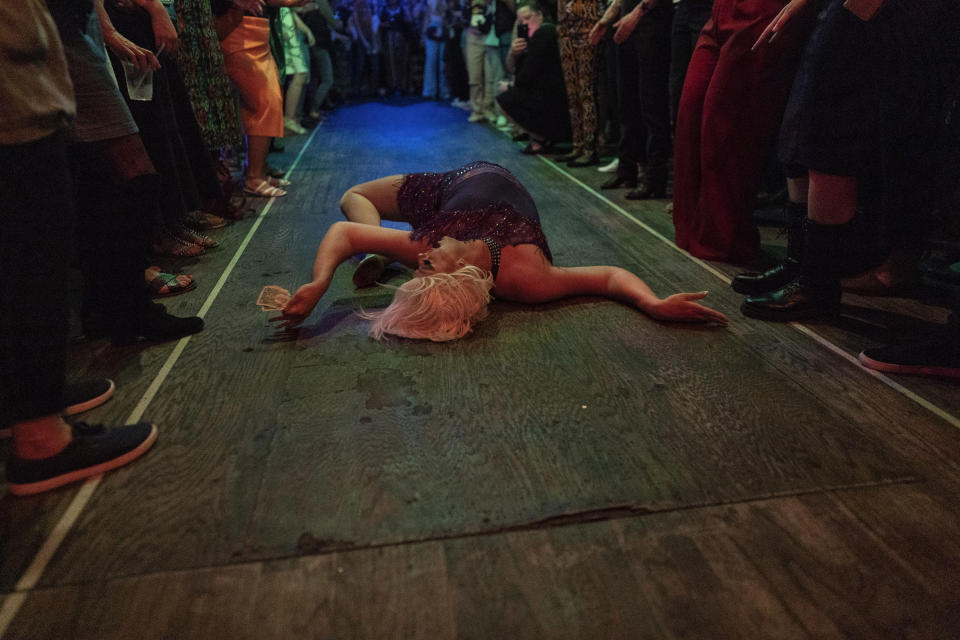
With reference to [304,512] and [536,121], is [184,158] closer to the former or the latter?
[304,512]

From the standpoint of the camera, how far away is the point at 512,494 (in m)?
1.15

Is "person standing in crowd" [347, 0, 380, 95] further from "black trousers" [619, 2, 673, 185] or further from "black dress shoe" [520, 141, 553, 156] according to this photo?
"black trousers" [619, 2, 673, 185]

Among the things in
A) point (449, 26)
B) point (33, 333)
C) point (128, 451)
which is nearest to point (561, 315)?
point (128, 451)

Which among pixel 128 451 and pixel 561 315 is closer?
pixel 128 451

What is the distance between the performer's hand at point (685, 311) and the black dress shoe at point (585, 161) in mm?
2696

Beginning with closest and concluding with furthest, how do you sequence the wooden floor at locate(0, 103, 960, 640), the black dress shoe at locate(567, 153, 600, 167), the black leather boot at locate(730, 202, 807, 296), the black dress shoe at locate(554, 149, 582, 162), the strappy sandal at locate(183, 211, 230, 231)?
the wooden floor at locate(0, 103, 960, 640), the black leather boot at locate(730, 202, 807, 296), the strappy sandal at locate(183, 211, 230, 231), the black dress shoe at locate(567, 153, 600, 167), the black dress shoe at locate(554, 149, 582, 162)

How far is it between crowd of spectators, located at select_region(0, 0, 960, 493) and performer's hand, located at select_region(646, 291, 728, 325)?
167 mm

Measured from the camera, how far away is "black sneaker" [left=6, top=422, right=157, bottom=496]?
1186 mm

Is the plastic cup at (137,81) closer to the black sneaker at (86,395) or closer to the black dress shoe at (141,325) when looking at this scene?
the black dress shoe at (141,325)

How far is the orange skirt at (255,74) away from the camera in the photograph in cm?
320

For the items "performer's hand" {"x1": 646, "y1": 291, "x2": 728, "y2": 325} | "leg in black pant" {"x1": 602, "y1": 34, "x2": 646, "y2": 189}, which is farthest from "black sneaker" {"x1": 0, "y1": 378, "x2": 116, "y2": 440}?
"leg in black pant" {"x1": 602, "y1": 34, "x2": 646, "y2": 189}

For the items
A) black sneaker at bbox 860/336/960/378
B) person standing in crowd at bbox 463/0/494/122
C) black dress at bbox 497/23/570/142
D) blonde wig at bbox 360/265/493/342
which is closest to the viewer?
black sneaker at bbox 860/336/960/378

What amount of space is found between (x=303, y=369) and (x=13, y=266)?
27.6 inches

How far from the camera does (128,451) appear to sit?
1.28 m
